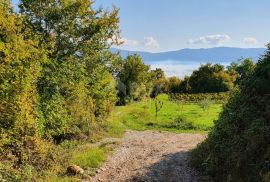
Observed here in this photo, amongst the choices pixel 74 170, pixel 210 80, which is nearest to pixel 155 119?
pixel 74 170

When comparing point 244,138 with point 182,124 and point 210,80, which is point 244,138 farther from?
point 210,80

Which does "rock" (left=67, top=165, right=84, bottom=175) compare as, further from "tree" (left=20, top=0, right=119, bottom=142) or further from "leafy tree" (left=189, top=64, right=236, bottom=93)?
"leafy tree" (left=189, top=64, right=236, bottom=93)

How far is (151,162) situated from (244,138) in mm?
9504

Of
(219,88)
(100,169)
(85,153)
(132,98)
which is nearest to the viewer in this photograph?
(100,169)

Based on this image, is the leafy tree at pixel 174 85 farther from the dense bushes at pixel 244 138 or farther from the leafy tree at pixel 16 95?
the leafy tree at pixel 16 95

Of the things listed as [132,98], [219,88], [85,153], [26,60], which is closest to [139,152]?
[85,153]

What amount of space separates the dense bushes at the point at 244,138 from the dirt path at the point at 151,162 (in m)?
1.50

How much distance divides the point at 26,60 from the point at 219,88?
104m

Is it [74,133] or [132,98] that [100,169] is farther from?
[132,98]

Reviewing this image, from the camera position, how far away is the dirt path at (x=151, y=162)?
23906mm

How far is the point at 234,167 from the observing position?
65.3 feet

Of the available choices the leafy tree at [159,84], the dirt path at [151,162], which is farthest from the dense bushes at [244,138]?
the leafy tree at [159,84]

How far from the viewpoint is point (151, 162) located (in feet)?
93.8

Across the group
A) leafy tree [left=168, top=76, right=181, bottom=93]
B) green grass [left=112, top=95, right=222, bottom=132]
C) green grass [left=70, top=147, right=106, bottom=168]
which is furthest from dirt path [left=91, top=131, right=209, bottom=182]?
leafy tree [left=168, top=76, right=181, bottom=93]
